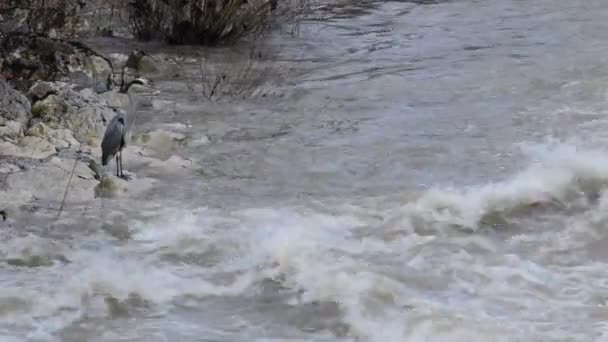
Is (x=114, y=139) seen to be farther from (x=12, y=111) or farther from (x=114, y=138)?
(x=12, y=111)

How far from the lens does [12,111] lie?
634 cm

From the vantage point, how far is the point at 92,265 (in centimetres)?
436

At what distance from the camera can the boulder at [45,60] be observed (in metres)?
7.64

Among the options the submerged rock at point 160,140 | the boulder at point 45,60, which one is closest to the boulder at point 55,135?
the submerged rock at point 160,140

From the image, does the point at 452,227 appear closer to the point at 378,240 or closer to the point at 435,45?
the point at 378,240

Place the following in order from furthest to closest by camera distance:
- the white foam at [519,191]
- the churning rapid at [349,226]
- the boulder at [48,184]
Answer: the boulder at [48,184]
the white foam at [519,191]
the churning rapid at [349,226]

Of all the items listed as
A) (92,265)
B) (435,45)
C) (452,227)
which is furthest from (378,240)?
(435,45)

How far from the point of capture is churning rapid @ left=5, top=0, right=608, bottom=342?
390 centimetres

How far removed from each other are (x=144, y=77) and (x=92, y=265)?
4314 mm

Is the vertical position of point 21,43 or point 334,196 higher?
point 21,43

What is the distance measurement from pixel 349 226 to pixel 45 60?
395 centimetres

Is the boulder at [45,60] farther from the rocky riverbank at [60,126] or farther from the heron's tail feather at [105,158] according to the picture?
the heron's tail feather at [105,158]

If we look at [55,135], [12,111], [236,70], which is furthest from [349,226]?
[236,70]

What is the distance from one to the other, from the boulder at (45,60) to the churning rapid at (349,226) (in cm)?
57
